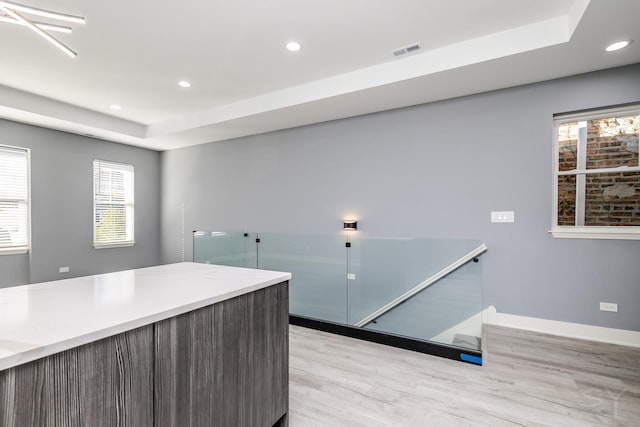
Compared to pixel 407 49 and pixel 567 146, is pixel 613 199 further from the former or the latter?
pixel 407 49

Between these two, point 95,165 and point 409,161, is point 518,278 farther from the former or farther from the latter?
point 95,165

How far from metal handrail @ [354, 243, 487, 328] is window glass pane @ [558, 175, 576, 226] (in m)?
1.01

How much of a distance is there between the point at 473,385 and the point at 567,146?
2828mm

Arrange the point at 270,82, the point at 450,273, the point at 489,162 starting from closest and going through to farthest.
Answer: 1. the point at 450,273
2. the point at 489,162
3. the point at 270,82

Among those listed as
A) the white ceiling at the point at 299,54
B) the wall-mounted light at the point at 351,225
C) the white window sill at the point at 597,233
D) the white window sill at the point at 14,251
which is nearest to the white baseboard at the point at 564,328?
the white window sill at the point at 597,233

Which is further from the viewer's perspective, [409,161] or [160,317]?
[409,161]

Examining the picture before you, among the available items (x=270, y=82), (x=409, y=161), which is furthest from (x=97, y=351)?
(x=409, y=161)

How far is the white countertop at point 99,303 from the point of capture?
2.84 ft

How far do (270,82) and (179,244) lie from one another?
13.7 feet

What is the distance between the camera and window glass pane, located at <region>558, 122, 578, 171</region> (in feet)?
10.9

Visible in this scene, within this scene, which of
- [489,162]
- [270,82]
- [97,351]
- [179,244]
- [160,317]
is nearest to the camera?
[97,351]

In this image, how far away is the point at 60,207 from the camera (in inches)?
197

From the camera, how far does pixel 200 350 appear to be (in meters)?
1.32

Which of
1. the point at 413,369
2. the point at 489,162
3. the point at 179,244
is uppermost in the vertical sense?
the point at 489,162
